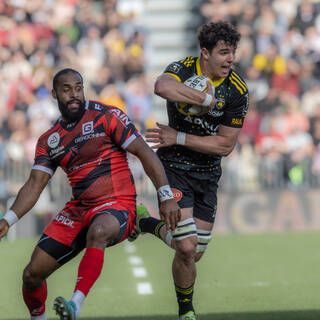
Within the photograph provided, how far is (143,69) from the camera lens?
65.3ft

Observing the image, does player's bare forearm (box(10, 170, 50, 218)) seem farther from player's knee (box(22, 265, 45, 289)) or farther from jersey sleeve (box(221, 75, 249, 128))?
jersey sleeve (box(221, 75, 249, 128))

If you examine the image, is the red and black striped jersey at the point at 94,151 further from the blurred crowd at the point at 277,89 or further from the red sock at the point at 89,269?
the blurred crowd at the point at 277,89

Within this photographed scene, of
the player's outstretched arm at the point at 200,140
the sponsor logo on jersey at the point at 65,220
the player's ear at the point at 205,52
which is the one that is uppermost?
the player's ear at the point at 205,52

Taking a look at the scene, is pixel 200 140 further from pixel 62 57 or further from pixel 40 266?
pixel 62 57

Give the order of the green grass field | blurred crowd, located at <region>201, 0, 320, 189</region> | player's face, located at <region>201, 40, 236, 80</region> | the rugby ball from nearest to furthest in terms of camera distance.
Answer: the rugby ball < player's face, located at <region>201, 40, 236, 80</region> < the green grass field < blurred crowd, located at <region>201, 0, 320, 189</region>

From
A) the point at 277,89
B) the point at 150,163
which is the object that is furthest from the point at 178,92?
the point at 277,89

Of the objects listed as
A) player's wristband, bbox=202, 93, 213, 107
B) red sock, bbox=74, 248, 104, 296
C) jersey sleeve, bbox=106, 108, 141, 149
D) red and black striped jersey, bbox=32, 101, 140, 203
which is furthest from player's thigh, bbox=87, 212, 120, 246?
player's wristband, bbox=202, 93, 213, 107

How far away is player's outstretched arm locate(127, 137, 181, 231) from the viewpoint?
639 centimetres

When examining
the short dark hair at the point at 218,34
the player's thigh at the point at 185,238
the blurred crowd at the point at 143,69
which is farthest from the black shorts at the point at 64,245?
the blurred crowd at the point at 143,69

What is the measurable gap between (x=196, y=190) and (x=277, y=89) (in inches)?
452

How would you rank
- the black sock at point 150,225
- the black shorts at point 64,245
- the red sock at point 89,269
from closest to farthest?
the red sock at point 89,269
the black shorts at point 64,245
the black sock at point 150,225

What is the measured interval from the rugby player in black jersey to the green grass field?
2.58ft

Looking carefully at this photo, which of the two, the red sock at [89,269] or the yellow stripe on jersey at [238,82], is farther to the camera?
the yellow stripe on jersey at [238,82]

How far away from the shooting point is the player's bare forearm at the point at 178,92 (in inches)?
272
